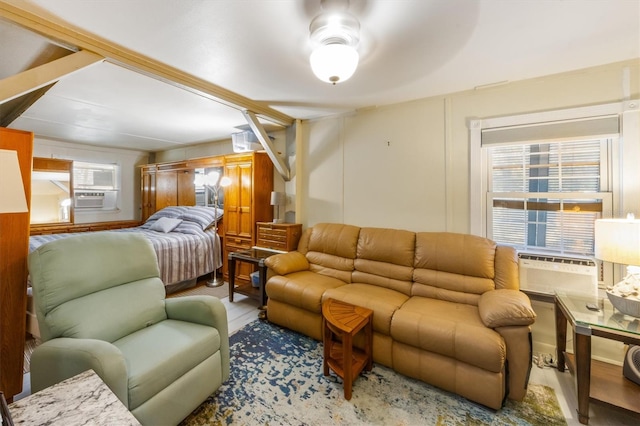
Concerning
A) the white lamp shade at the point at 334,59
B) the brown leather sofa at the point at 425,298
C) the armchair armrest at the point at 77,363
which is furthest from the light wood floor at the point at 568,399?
the white lamp shade at the point at 334,59

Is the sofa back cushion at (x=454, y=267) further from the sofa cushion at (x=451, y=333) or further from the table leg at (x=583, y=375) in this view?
the table leg at (x=583, y=375)

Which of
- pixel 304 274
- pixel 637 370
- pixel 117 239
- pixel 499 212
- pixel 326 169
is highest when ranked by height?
pixel 326 169

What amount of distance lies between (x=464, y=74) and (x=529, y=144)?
92 cm

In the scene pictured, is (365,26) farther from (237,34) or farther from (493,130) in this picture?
(493,130)

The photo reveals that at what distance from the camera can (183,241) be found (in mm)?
3855

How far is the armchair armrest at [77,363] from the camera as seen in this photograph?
4.00 ft

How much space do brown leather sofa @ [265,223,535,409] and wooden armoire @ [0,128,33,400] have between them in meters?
1.81

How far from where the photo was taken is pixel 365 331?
2076 millimetres

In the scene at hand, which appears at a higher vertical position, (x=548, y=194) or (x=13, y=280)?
(x=548, y=194)

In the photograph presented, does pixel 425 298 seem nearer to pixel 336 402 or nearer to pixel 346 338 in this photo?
pixel 346 338

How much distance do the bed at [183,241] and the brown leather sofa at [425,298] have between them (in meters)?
1.66

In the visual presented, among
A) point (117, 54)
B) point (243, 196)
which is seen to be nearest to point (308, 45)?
point (117, 54)

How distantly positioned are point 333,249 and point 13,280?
103 inches

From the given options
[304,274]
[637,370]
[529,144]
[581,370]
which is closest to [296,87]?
[304,274]
